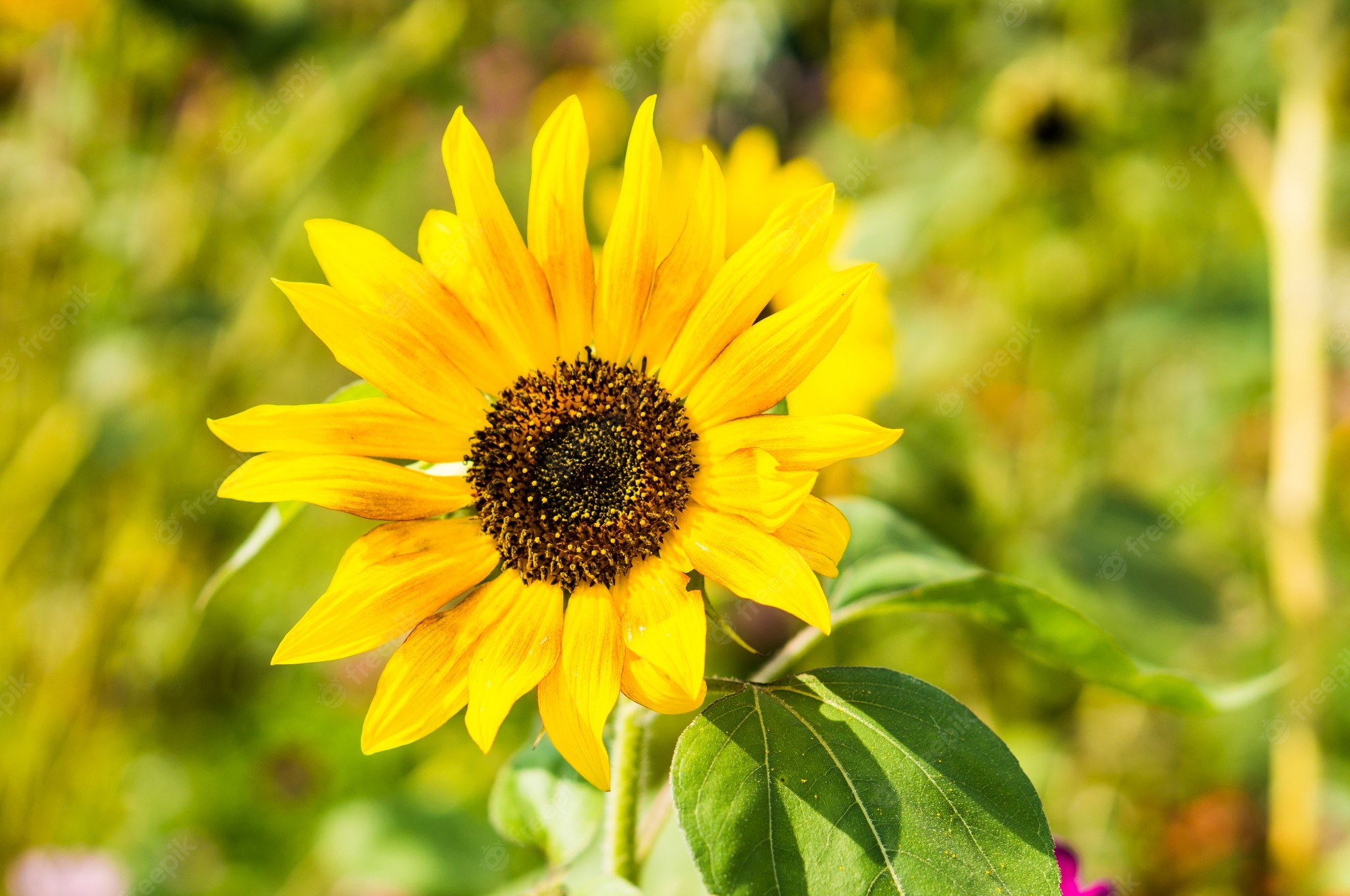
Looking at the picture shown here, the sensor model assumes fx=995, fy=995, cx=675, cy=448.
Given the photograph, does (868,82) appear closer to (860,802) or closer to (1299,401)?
(1299,401)

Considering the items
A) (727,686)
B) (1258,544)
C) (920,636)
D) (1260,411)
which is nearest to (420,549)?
(727,686)

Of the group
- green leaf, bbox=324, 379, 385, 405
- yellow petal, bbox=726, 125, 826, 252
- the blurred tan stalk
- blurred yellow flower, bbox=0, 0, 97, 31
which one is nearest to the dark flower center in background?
the blurred tan stalk

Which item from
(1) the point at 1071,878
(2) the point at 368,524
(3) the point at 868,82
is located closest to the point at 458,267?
(1) the point at 1071,878

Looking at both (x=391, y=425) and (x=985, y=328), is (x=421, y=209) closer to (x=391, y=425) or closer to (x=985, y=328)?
(x=985, y=328)

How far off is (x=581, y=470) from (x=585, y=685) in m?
0.19

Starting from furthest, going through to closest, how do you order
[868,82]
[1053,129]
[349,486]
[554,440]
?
[868,82] < [1053,129] < [554,440] < [349,486]

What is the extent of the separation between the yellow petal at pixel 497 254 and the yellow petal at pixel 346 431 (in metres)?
0.07

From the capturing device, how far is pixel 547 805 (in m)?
0.57

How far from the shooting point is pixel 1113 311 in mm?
1706

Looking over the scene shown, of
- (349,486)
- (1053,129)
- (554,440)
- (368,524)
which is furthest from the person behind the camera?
(1053,129)

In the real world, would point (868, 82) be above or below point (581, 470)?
above

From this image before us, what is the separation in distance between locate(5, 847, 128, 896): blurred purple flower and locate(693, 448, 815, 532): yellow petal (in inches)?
48.0

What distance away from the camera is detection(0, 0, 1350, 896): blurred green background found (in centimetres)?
137

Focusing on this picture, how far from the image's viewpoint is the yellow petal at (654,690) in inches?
17.8
